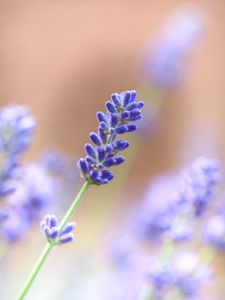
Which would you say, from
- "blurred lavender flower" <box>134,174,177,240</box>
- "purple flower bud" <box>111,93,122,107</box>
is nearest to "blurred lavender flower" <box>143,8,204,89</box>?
"blurred lavender flower" <box>134,174,177,240</box>

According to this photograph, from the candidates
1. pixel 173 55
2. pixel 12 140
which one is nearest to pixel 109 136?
pixel 12 140

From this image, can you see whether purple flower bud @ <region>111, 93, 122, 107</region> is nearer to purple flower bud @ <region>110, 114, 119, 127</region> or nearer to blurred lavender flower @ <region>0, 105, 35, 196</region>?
purple flower bud @ <region>110, 114, 119, 127</region>

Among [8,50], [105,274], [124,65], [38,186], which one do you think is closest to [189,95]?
[124,65]

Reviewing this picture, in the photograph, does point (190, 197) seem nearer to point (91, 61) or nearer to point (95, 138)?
point (95, 138)

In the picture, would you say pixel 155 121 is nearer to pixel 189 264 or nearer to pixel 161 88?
pixel 161 88

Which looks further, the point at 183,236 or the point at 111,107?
the point at 183,236
